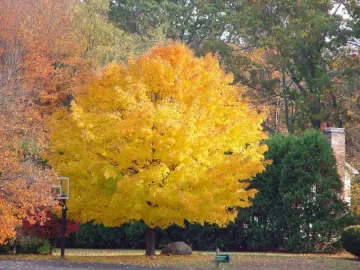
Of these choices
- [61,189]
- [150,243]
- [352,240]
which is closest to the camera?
[61,189]

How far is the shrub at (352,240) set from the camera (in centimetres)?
2677

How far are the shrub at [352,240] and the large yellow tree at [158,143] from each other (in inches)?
159

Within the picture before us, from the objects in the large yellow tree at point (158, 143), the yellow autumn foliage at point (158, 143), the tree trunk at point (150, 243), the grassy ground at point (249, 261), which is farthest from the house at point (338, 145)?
the tree trunk at point (150, 243)

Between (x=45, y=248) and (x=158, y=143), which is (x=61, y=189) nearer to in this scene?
(x=158, y=143)

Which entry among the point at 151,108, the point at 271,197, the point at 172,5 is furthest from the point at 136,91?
the point at 172,5

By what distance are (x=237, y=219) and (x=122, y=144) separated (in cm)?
952

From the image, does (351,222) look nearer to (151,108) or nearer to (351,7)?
(151,108)

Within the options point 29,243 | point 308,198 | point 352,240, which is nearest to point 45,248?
point 29,243

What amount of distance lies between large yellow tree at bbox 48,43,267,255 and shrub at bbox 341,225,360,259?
4.05 metres

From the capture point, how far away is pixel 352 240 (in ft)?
88.3

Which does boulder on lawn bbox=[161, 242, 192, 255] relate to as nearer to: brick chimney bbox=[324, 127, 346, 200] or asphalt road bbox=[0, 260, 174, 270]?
asphalt road bbox=[0, 260, 174, 270]

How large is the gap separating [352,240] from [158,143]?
26.0 ft

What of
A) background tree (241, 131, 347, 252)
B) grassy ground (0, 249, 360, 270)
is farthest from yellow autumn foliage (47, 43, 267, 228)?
background tree (241, 131, 347, 252)

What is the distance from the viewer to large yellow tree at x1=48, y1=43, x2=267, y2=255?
2453 cm
